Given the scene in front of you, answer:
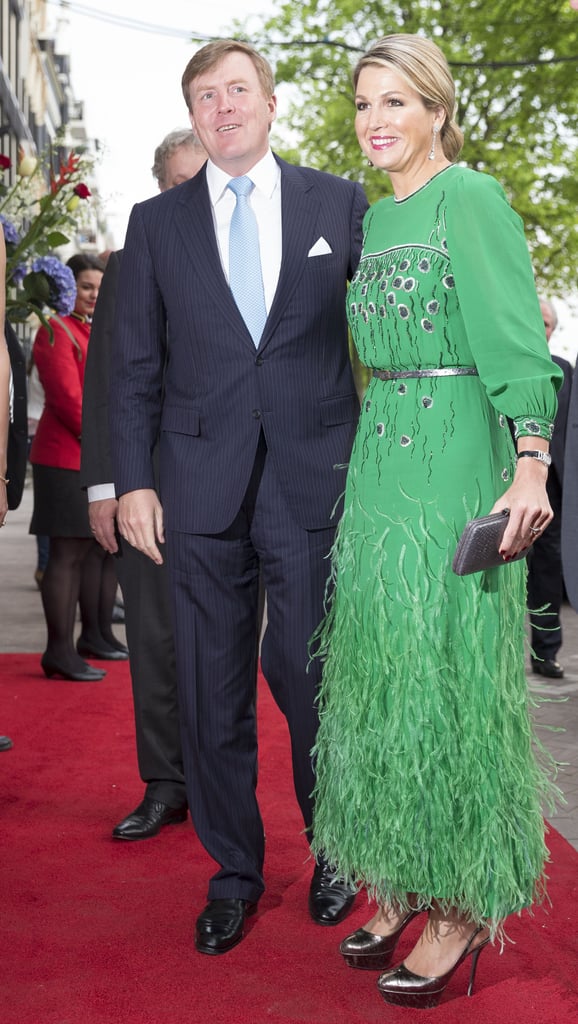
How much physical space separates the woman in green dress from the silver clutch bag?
0.21 feet

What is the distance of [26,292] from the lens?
5312 millimetres

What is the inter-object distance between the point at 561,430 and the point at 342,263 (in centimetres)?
434

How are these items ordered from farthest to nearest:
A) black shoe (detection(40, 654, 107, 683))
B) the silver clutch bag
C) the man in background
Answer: black shoe (detection(40, 654, 107, 683)) → the man in background → the silver clutch bag

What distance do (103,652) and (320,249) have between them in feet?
15.6

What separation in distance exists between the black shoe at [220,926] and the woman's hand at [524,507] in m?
1.27

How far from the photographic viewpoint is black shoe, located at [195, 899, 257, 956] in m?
3.15

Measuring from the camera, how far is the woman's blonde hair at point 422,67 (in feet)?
8.98

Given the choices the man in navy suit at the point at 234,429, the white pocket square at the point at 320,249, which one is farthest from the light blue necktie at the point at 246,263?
the white pocket square at the point at 320,249

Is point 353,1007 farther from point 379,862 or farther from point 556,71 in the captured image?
point 556,71

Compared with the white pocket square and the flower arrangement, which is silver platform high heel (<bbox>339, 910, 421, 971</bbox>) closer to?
the white pocket square

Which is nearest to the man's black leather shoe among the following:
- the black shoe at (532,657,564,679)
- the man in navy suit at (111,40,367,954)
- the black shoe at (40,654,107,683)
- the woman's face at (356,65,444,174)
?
the man in navy suit at (111,40,367,954)

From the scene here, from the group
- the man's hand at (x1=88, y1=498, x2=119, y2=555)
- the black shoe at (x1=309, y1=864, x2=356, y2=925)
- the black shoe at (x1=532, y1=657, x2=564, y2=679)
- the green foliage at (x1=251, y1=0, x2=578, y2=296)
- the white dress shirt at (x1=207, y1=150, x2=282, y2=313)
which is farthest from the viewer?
the green foliage at (x1=251, y1=0, x2=578, y2=296)

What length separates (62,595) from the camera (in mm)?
6758

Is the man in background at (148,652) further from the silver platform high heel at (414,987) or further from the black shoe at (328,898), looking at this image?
the silver platform high heel at (414,987)
